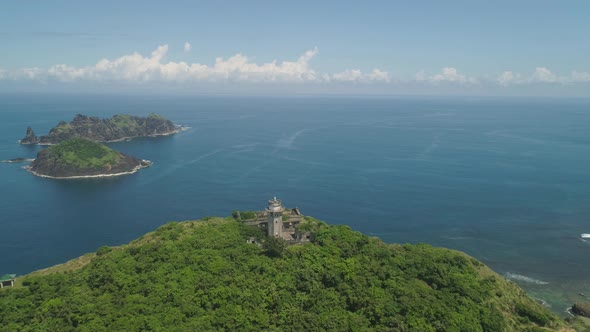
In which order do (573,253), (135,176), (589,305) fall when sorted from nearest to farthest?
1. (589,305)
2. (573,253)
3. (135,176)

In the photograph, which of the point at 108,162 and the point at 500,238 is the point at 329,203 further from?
the point at 108,162

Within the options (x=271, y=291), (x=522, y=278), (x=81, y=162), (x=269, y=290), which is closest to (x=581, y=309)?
(x=522, y=278)

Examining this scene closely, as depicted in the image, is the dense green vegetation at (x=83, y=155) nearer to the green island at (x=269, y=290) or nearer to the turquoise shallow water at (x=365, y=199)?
the turquoise shallow water at (x=365, y=199)

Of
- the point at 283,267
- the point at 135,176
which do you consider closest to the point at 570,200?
Result: the point at 283,267

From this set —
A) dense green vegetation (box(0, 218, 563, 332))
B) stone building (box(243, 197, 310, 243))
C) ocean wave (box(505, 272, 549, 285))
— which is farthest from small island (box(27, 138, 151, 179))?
ocean wave (box(505, 272, 549, 285))

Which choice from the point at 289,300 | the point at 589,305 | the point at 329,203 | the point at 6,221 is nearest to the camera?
the point at 289,300

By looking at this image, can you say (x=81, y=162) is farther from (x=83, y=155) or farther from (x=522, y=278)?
(x=522, y=278)
